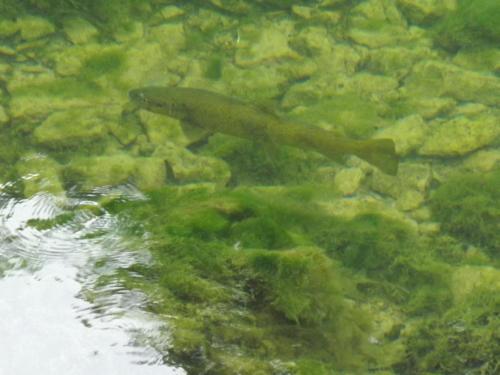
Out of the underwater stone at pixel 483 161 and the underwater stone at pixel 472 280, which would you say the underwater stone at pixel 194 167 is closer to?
the underwater stone at pixel 472 280

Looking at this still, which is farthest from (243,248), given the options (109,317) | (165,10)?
(165,10)

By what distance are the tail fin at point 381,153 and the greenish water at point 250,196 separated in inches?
11.4

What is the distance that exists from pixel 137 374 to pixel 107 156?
2.55 meters

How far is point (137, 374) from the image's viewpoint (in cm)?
297

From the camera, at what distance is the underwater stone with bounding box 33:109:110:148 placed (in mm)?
5277

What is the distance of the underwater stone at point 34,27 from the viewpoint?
6.34 m

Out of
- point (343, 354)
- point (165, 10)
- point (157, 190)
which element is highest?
point (165, 10)

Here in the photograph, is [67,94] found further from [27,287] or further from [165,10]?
[27,287]

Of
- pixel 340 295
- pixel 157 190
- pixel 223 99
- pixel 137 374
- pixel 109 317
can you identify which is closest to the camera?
pixel 137 374

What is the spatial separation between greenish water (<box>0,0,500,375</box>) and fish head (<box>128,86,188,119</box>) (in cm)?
26

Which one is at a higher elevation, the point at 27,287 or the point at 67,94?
the point at 67,94

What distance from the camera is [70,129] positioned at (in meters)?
5.35

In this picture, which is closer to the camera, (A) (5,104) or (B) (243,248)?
(B) (243,248)

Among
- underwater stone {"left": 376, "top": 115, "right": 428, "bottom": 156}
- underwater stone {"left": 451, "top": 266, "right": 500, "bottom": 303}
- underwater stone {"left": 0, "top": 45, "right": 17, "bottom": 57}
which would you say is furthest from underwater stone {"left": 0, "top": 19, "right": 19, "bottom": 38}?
underwater stone {"left": 451, "top": 266, "right": 500, "bottom": 303}
